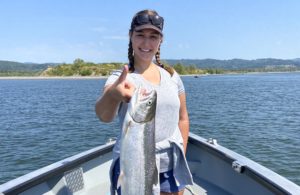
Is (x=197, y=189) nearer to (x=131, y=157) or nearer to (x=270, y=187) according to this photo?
(x=270, y=187)

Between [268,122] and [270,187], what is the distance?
759 inches

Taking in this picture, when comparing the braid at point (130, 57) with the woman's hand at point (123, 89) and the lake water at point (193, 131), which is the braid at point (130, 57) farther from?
the lake water at point (193, 131)

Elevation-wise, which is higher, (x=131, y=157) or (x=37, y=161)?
(x=131, y=157)

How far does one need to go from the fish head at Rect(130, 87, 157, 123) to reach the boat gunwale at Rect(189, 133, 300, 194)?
7.26 feet

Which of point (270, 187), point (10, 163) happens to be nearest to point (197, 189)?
point (270, 187)

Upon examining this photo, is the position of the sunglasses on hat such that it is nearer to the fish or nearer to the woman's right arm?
the woman's right arm

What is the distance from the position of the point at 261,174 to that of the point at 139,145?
252 cm

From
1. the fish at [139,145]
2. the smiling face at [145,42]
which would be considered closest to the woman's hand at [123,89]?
the fish at [139,145]

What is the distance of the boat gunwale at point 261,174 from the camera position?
12.1ft

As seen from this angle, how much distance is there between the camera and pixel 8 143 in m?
17.4

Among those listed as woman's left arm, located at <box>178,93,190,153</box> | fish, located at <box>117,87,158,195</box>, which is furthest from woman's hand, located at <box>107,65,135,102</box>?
woman's left arm, located at <box>178,93,190,153</box>

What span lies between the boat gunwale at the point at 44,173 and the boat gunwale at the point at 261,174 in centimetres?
179

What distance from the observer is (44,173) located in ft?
14.6

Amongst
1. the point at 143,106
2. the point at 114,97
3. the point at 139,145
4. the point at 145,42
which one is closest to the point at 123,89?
the point at 114,97
